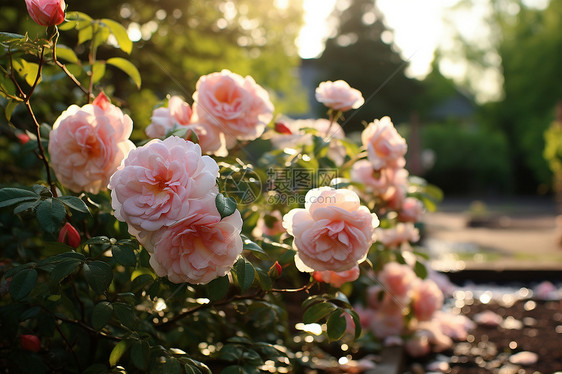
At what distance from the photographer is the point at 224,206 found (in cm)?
99

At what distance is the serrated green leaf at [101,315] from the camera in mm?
1135

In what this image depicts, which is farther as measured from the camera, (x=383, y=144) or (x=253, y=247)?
(x=383, y=144)

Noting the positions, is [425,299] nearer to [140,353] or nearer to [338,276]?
[338,276]

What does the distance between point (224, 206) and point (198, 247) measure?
12 centimetres

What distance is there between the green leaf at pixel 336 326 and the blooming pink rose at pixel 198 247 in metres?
0.35

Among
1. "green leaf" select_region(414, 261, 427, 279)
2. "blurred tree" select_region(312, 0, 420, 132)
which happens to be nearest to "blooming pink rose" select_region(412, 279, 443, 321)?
"green leaf" select_region(414, 261, 427, 279)

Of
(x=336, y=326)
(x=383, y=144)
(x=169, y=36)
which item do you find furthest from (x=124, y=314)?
(x=169, y=36)

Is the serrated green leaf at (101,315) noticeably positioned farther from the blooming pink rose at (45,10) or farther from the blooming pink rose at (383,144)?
the blooming pink rose at (383,144)

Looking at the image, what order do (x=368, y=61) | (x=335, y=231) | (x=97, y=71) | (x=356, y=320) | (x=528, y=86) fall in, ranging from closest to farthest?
(x=335, y=231)
(x=356, y=320)
(x=97, y=71)
(x=528, y=86)
(x=368, y=61)

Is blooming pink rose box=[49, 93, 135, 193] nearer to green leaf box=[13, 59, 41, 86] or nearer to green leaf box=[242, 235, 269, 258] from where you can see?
green leaf box=[13, 59, 41, 86]

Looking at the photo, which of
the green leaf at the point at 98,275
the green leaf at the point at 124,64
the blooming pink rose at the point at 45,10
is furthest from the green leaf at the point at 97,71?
the green leaf at the point at 98,275

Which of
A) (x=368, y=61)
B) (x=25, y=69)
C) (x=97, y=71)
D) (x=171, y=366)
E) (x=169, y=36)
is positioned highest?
(x=368, y=61)

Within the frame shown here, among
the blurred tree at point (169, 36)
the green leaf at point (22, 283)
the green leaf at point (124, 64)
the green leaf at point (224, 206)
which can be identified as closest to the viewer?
the green leaf at point (224, 206)

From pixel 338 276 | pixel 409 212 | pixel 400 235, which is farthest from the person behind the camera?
pixel 400 235
